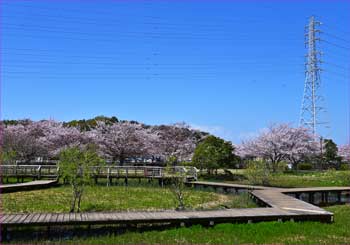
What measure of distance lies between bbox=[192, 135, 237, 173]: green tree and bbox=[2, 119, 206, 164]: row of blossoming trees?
8696 millimetres

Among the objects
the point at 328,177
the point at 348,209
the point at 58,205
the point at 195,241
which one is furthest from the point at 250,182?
the point at 195,241

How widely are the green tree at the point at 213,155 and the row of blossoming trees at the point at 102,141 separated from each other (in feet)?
28.5

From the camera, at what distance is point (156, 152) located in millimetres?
47375

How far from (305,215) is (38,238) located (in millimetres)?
6734

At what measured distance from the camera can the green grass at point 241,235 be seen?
28.3ft

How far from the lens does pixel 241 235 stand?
9258 mm

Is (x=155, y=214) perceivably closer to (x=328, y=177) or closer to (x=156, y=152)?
(x=328, y=177)

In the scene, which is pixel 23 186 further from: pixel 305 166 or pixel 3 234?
pixel 305 166

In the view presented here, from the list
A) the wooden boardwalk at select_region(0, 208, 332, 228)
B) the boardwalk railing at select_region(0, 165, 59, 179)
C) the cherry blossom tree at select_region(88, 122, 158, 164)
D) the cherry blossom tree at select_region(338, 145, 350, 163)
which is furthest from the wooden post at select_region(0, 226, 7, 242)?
the cherry blossom tree at select_region(338, 145, 350, 163)

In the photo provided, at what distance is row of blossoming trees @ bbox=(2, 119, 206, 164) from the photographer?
4281cm

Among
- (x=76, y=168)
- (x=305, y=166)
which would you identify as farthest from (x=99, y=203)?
(x=305, y=166)

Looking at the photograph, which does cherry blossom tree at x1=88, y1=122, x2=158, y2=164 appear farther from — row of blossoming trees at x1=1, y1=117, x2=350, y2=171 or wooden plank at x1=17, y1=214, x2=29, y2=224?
wooden plank at x1=17, y1=214, x2=29, y2=224

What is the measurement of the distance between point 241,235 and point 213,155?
24.3 m

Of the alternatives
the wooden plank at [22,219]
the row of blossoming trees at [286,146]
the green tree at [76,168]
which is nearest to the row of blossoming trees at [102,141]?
the row of blossoming trees at [286,146]
